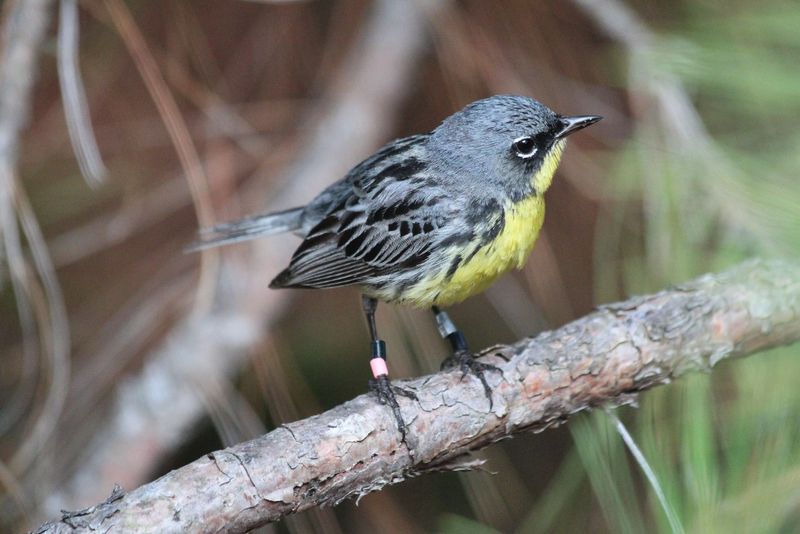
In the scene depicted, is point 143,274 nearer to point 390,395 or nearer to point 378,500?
point 378,500

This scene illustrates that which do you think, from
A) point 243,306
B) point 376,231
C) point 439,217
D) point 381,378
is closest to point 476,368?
→ point 381,378

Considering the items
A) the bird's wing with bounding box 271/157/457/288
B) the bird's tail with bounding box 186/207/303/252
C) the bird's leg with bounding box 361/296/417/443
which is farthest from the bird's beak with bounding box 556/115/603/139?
the bird's tail with bounding box 186/207/303/252

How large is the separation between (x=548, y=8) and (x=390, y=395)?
1.52m

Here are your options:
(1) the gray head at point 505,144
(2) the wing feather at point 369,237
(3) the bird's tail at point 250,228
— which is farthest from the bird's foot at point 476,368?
(3) the bird's tail at point 250,228

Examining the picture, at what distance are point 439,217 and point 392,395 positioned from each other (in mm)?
744

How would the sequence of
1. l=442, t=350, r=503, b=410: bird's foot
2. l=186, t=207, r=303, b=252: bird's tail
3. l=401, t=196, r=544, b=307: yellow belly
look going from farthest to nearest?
l=186, t=207, r=303, b=252: bird's tail < l=401, t=196, r=544, b=307: yellow belly < l=442, t=350, r=503, b=410: bird's foot

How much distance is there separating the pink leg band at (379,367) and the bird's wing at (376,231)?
0.96 ft

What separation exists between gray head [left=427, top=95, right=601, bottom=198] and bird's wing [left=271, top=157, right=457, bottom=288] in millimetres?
104

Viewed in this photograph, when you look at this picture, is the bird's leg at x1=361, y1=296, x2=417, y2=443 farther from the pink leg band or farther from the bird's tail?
the bird's tail

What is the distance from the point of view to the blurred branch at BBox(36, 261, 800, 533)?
1.68 meters

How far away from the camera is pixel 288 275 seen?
255 centimetres

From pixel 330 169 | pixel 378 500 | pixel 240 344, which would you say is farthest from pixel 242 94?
pixel 378 500

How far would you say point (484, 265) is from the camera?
7.90 ft

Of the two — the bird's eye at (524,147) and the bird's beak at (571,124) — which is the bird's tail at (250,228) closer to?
the bird's eye at (524,147)
